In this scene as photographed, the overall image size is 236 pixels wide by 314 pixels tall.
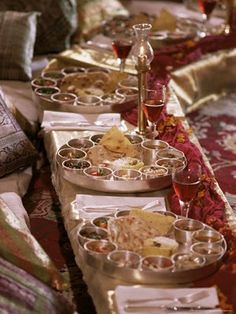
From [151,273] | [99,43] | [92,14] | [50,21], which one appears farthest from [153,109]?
[92,14]

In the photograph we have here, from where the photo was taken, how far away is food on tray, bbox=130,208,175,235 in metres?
2.31

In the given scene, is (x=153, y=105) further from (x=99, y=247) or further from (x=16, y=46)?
(x=16, y=46)

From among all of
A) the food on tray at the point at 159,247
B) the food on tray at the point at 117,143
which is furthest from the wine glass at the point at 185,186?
the food on tray at the point at 117,143

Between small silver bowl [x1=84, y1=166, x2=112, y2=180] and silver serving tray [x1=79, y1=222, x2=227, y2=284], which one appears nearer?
silver serving tray [x1=79, y1=222, x2=227, y2=284]

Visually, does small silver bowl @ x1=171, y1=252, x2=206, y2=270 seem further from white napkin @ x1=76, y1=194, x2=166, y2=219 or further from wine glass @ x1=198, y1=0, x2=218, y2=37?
wine glass @ x1=198, y1=0, x2=218, y2=37

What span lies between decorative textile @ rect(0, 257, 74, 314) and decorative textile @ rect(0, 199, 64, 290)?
67mm

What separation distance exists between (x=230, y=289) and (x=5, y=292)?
63 cm

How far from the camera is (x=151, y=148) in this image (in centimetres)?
289

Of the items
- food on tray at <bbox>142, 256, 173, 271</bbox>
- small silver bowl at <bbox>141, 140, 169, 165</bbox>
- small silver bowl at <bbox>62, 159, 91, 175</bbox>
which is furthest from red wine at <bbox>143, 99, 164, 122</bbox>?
food on tray at <bbox>142, 256, 173, 271</bbox>

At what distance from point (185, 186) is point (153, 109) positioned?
66cm

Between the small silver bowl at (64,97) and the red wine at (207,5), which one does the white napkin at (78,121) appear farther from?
the red wine at (207,5)

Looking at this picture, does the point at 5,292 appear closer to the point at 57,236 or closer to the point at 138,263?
the point at 138,263

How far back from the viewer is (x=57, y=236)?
3020mm

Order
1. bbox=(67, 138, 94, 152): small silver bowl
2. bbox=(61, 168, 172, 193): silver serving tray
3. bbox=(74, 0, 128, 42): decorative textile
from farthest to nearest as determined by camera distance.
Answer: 1. bbox=(74, 0, 128, 42): decorative textile
2. bbox=(67, 138, 94, 152): small silver bowl
3. bbox=(61, 168, 172, 193): silver serving tray
